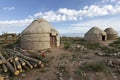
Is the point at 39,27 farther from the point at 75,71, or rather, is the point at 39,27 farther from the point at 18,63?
the point at 75,71

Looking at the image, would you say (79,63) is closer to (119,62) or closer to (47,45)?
(119,62)

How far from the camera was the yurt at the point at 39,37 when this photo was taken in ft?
54.6

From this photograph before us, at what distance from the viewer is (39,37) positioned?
16688 millimetres

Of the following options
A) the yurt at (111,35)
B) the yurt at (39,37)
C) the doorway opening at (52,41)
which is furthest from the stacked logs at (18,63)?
the yurt at (111,35)

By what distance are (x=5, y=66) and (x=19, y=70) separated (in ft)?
2.63

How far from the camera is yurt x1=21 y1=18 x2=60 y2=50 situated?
1664cm

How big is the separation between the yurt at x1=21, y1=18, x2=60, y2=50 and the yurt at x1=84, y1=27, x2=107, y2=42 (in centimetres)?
1033

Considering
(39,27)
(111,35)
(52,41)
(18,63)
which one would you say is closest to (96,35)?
(111,35)

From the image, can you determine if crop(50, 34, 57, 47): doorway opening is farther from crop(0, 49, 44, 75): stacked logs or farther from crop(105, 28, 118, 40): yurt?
crop(105, 28, 118, 40): yurt

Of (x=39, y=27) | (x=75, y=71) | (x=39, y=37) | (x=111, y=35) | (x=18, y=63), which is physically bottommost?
(x=75, y=71)

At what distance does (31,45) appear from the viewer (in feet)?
55.0

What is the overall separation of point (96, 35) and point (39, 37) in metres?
12.0

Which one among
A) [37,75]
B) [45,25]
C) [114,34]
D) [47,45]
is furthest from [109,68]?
[114,34]

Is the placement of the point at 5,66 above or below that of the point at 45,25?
below
